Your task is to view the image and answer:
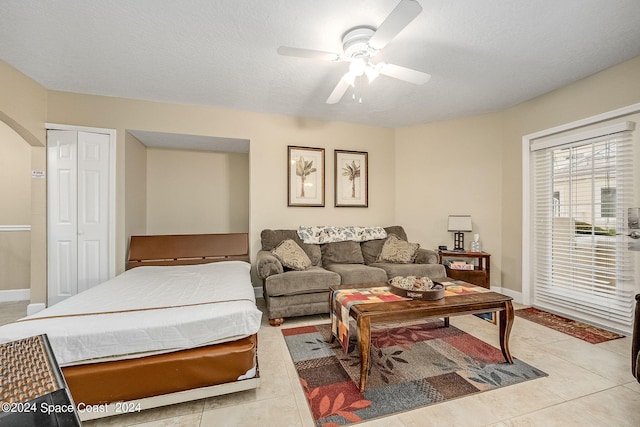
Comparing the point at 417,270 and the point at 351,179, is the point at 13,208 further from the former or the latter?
the point at 417,270

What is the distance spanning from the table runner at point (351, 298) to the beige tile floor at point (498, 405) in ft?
1.49

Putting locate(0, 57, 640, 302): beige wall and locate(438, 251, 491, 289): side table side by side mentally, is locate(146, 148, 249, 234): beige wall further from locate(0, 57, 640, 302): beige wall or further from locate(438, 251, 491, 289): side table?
locate(438, 251, 491, 289): side table

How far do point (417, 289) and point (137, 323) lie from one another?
73.1 inches

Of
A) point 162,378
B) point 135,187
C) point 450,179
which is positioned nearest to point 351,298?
point 162,378

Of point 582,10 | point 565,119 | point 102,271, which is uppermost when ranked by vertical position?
point 582,10

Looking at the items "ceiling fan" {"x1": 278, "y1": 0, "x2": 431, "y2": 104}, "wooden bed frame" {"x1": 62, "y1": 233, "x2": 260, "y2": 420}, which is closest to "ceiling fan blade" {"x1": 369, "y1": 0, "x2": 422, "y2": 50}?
"ceiling fan" {"x1": 278, "y1": 0, "x2": 431, "y2": 104}

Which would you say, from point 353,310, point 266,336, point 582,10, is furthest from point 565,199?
point 266,336

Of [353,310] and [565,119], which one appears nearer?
[353,310]

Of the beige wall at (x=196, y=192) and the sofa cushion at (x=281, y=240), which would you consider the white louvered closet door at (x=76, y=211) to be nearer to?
the beige wall at (x=196, y=192)

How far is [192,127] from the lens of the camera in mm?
3477

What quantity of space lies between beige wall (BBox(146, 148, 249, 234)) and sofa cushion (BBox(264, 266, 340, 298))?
6.10 feet

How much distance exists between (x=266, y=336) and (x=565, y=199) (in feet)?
11.8

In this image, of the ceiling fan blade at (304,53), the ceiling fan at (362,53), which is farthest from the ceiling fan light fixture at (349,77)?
the ceiling fan blade at (304,53)

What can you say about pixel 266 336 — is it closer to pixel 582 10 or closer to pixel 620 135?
pixel 582 10
